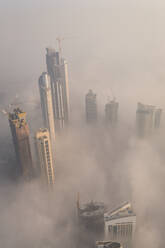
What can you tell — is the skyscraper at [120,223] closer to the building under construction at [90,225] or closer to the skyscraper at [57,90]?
the building under construction at [90,225]

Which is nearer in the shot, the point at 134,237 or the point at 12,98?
the point at 134,237

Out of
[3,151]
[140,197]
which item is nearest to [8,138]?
[3,151]

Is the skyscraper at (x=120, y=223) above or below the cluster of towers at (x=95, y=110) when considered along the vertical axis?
below

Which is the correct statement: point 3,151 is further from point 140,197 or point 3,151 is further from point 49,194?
point 140,197

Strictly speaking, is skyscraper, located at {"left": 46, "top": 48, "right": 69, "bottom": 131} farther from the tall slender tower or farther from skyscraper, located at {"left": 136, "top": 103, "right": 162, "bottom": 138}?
skyscraper, located at {"left": 136, "top": 103, "right": 162, "bottom": 138}

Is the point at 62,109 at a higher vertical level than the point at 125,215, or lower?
higher

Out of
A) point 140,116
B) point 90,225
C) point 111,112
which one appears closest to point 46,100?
point 111,112

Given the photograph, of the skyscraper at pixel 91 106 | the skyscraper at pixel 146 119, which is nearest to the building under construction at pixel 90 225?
the skyscraper at pixel 146 119
